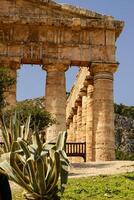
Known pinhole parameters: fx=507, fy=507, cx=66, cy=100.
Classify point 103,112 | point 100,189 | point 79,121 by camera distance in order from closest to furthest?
point 100,189 < point 103,112 < point 79,121

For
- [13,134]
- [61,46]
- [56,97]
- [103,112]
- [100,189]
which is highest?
[61,46]

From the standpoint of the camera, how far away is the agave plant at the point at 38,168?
831 cm

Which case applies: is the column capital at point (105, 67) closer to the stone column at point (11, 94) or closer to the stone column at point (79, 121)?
the stone column at point (11, 94)

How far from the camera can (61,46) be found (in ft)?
96.0

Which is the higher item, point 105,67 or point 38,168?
point 105,67

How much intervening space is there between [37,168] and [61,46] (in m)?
21.3

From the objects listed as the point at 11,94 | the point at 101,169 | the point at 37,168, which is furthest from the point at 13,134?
the point at 11,94

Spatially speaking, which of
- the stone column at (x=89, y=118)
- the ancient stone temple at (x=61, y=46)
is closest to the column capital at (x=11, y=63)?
the ancient stone temple at (x=61, y=46)

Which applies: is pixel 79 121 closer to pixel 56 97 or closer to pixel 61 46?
pixel 56 97

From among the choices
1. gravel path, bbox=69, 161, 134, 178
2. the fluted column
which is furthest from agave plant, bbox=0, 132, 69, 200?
the fluted column

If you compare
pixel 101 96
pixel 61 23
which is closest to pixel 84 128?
pixel 101 96

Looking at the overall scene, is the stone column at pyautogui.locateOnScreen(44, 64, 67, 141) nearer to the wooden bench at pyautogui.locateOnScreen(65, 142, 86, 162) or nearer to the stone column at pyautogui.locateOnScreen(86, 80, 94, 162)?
the wooden bench at pyautogui.locateOnScreen(65, 142, 86, 162)

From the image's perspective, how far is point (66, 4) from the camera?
29.9m

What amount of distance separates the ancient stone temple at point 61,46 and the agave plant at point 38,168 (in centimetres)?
1940
